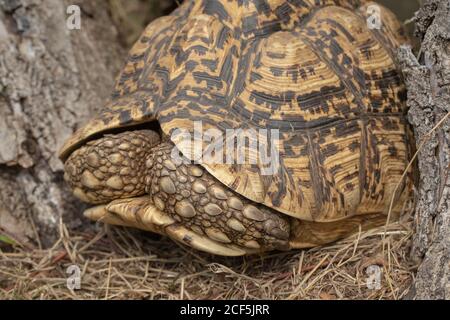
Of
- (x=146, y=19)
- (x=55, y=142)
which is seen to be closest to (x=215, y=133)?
(x=55, y=142)

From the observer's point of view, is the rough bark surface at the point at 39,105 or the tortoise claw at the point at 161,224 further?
the rough bark surface at the point at 39,105

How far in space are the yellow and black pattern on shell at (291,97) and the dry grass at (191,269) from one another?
0.24 meters

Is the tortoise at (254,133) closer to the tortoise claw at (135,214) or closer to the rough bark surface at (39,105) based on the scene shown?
the tortoise claw at (135,214)

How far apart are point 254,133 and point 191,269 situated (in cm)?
82

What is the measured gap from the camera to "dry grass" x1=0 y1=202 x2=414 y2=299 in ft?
9.10

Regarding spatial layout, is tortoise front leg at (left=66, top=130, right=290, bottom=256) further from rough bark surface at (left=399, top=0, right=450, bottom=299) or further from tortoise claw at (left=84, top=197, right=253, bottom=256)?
rough bark surface at (left=399, top=0, right=450, bottom=299)

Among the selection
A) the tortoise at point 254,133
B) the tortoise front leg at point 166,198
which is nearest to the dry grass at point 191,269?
the tortoise at point 254,133

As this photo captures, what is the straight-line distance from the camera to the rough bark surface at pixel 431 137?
8.14 ft

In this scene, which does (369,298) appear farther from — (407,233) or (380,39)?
(380,39)

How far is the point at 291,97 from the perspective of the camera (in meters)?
2.77

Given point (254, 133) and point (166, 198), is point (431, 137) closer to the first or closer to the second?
point (254, 133)

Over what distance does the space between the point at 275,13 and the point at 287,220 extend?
993 millimetres

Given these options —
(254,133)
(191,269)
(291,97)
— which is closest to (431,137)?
(291,97)
